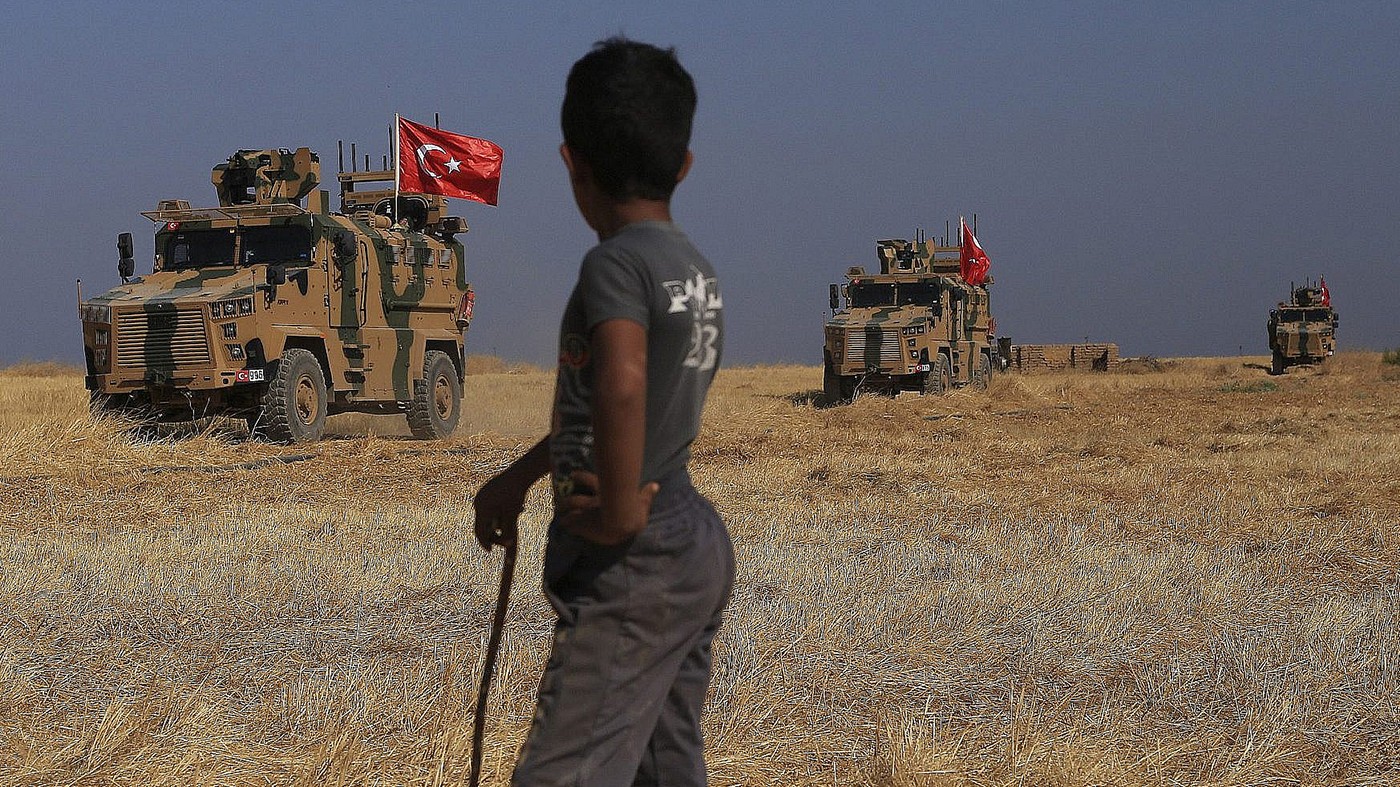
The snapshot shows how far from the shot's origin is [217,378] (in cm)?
1317

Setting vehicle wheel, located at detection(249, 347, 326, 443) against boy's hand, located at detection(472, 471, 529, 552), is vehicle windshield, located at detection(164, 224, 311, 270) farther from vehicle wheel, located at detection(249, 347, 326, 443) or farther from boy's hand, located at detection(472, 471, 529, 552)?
boy's hand, located at detection(472, 471, 529, 552)

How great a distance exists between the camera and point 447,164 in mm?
18953

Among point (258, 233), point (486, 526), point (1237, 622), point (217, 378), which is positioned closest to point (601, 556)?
point (486, 526)

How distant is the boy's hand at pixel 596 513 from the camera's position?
216 cm

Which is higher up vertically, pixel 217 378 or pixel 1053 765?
pixel 217 378

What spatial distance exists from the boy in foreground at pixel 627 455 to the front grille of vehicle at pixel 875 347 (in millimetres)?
19678

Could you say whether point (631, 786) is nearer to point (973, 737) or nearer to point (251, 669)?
point (973, 737)

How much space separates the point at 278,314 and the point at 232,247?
3.77ft

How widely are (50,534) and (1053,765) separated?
6729 millimetres

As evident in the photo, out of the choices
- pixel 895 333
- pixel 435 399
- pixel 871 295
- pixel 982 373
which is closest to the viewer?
pixel 435 399

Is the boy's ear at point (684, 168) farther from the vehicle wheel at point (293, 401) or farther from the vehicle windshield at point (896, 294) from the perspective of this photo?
the vehicle windshield at point (896, 294)

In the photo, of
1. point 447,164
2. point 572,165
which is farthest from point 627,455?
point 447,164

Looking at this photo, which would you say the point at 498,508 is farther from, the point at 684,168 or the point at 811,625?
the point at 811,625

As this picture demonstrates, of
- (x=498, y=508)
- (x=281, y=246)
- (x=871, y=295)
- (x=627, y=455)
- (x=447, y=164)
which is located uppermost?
(x=447, y=164)
